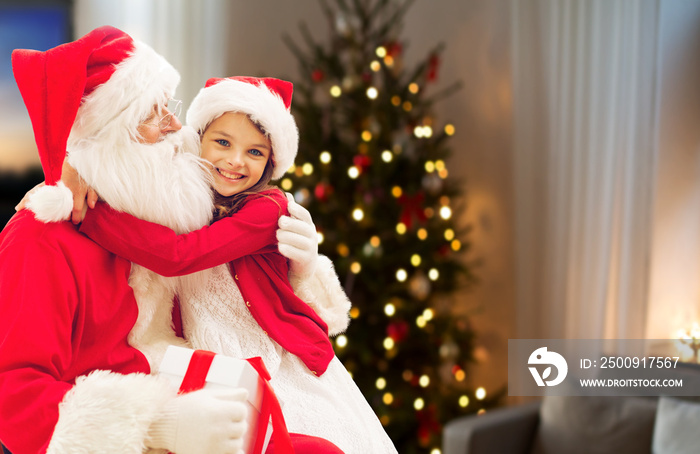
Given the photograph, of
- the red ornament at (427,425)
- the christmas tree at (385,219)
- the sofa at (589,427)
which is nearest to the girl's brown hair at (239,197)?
the christmas tree at (385,219)

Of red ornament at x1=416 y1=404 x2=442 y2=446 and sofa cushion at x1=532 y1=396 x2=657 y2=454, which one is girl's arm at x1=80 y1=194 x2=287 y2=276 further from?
red ornament at x1=416 y1=404 x2=442 y2=446

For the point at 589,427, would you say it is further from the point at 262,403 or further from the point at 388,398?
the point at 262,403

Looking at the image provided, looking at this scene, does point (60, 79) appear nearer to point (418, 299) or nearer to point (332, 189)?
point (332, 189)

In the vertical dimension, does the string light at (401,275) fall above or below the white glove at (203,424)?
below

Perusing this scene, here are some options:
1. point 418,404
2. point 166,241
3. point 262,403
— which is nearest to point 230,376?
point 262,403

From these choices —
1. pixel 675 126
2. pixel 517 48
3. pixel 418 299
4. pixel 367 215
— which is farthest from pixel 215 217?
pixel 517 48

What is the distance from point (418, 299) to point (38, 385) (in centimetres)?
203

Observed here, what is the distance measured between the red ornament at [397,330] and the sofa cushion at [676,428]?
1.02 metres

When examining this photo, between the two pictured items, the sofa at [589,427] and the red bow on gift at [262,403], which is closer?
the red bow on gift at [262,403]

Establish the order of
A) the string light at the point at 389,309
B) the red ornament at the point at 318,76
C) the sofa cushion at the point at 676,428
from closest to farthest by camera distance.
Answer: the sofa cushion at the point at 676,428
the string light at the point at 389,309
the red ornament at the point at 318,76

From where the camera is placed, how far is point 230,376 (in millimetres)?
777

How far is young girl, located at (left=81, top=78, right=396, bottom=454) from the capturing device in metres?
0.87

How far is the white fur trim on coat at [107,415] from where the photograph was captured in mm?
729

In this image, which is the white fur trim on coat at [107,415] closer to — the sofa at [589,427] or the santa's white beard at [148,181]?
the santa's white beard at [148,181]
